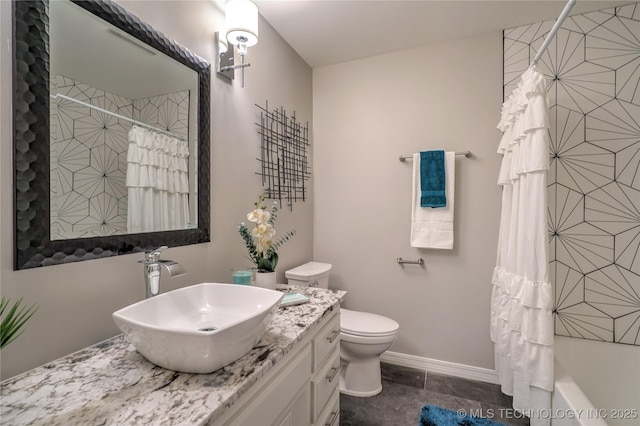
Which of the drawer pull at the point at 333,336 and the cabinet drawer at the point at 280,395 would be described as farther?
the drawer pull at the point at 333,336

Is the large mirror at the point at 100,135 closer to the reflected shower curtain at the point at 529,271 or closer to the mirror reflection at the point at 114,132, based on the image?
the mirror reflection at the point at 114,132

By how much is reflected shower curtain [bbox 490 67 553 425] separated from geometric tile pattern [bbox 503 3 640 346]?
23.7 inches

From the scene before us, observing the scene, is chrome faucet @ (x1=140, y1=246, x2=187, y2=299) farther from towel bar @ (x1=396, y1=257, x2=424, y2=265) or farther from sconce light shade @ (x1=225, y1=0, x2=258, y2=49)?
towel bar @ (x1=396, y1=257, x2=424, y2=265)

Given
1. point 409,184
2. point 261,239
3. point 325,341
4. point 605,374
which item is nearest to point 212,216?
point 261,239

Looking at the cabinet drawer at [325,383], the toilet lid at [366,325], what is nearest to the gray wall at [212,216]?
the toilet lid at [366,325]

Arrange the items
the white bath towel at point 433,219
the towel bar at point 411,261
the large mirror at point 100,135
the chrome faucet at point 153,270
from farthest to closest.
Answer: the towel bar at point 411,261, the white bath towel at point 433,219, the chrome faucet at point 153,270, the large mirror at point 100,135

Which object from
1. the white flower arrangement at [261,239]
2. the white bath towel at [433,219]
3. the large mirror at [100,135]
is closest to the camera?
the large mirror at [100,135]

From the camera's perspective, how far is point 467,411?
69.1 inches

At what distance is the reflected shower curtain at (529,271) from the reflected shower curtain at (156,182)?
1.68m

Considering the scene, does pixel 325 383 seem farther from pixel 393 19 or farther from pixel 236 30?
pixel 393 19

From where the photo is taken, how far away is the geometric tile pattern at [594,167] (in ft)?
5.96

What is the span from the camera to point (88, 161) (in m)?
0.92

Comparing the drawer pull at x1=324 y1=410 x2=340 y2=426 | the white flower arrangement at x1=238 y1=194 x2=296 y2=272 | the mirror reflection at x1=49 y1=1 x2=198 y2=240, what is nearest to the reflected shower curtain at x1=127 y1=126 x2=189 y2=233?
the mirror reflection at x1=49 y1=1 x2=198 y2=240

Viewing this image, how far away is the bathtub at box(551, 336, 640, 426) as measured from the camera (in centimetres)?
160
